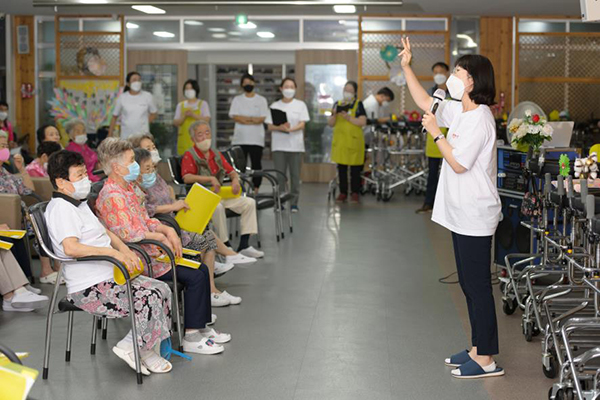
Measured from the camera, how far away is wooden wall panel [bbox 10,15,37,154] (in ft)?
47.4

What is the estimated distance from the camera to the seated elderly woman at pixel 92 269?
13.5 feet

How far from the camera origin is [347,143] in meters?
11.4

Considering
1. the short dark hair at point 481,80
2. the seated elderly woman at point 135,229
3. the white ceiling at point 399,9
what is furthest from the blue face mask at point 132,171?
the white ceiling at point 399,9

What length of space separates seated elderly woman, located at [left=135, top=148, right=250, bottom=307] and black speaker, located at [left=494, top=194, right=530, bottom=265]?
2110mm

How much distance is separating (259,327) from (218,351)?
1.97 feet

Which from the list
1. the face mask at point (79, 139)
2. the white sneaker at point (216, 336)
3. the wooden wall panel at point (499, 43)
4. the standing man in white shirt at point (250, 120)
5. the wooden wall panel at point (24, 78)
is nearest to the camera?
the white sneaker at point (216, 336)

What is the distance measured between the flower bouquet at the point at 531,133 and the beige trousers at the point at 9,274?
11.3 feet

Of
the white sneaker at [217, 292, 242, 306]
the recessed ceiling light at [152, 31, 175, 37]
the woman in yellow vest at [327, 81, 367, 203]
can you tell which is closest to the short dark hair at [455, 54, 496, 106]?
the white sneaker at [217, 292, 242, 306]

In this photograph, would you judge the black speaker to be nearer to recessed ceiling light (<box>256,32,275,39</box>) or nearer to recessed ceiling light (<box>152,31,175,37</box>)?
recessed ceiling light (<box>256,32,275,39</box>)

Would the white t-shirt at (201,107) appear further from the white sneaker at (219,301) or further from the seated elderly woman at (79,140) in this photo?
the white sneaker at (219,301)

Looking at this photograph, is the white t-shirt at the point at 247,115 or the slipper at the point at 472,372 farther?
the white t-shirt at the point at 247,115

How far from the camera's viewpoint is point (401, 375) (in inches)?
169

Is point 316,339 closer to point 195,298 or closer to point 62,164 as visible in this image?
point 195,298

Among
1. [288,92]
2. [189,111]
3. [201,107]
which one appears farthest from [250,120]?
[189,111]
